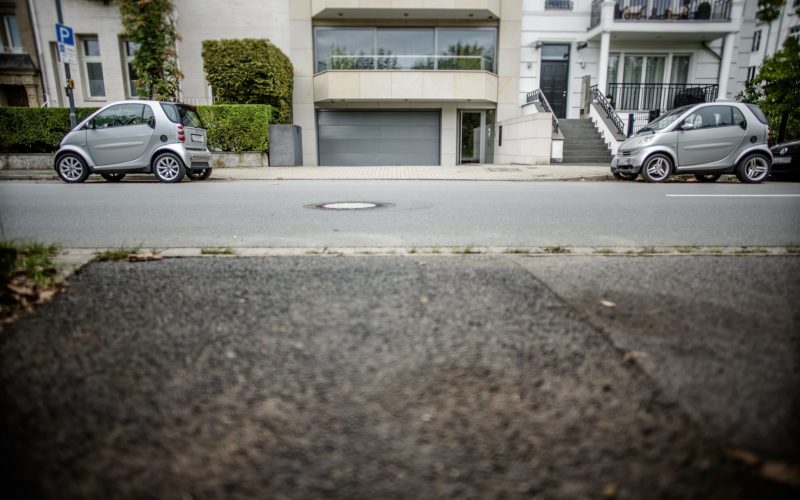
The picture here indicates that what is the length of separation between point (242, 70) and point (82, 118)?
5.50 m

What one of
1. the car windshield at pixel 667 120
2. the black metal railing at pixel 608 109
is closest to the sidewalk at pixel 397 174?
the car windshield at pixel 667 120

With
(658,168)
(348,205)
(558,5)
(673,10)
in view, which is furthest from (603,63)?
(348,205)

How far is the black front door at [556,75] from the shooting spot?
22266 mm

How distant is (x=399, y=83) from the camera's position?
20.7 meters

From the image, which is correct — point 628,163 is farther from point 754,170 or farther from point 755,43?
point 755,43

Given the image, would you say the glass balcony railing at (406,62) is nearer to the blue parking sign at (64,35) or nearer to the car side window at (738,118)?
the blue parking sign at (64,35)

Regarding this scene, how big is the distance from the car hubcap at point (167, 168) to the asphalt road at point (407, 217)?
141cm

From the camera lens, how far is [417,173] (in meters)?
15.0

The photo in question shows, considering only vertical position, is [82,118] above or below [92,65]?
below

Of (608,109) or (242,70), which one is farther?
(608,109)

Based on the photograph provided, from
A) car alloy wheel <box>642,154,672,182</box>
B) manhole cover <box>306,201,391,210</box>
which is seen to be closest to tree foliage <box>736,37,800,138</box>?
car alloy wheel <box>642,154,672,182</box>

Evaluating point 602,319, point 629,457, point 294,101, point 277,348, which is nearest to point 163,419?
point 277,348

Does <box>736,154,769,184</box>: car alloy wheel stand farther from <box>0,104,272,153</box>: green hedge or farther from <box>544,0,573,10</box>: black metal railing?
<box>0,104,272,153</box>: green hedge

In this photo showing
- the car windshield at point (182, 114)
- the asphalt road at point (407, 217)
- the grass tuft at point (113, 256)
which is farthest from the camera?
the car windshield at point (182, 114)
